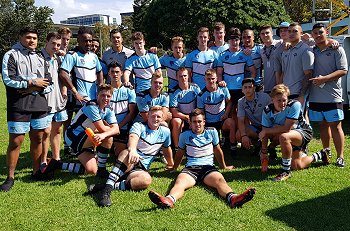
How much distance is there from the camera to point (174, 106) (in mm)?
7230

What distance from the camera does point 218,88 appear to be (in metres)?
7.30

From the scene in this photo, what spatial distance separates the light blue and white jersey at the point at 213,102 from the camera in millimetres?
7258

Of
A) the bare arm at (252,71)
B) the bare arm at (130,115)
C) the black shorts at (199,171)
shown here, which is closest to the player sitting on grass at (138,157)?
the black shorts at (199,171)

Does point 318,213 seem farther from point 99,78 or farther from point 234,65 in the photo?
point 99,78

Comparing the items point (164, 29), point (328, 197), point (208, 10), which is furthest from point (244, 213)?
point (164, 29)

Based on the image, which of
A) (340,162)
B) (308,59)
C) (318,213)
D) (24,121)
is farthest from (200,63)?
(318,213)

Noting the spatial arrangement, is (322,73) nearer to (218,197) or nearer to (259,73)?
(259,73)

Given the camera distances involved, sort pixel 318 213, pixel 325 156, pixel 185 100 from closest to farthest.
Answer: pixel 318 213
pixel 325 156
pixel 185 100

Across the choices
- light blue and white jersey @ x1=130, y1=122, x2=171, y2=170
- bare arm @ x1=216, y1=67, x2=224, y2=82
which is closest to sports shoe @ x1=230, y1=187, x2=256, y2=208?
light blue and white jersey @ x1=130, y1=122, x2=171, y2=170

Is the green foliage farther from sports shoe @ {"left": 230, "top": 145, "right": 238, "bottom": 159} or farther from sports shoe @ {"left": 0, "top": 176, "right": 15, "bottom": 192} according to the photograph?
sports shoe @ {"left": 0, "top": 176, "right": 15, "bottom": 192}

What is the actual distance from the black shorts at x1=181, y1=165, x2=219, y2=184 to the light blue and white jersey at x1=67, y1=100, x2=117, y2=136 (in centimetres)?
152

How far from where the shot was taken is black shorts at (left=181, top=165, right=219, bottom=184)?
5625 millimetres

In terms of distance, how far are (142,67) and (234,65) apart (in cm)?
173

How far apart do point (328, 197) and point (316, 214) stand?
65cm
